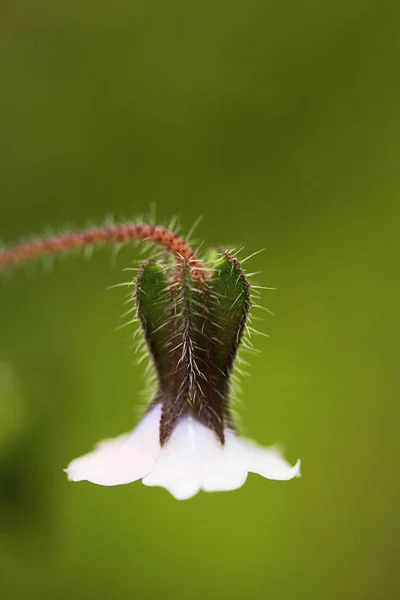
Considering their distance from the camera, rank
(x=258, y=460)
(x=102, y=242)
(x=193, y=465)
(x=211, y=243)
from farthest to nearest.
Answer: (x=211, y=243)
(x=102, y=242)
(x=258, y=460)
(x=193, y=465)

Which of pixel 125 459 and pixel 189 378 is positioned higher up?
pixel 189 378

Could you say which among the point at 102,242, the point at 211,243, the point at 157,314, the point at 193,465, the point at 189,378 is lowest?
the point at 193,465

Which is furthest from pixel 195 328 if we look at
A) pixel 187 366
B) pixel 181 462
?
pixel 181 462

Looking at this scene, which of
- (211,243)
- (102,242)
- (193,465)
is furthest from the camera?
(211,243)

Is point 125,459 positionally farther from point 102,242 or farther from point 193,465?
point 102,242

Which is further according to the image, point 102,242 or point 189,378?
point 102,242

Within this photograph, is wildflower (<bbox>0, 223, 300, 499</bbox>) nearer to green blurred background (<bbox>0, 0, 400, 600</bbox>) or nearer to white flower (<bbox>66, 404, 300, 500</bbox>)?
white flower (<bbox>66, 404, 300, 500</bbox>)

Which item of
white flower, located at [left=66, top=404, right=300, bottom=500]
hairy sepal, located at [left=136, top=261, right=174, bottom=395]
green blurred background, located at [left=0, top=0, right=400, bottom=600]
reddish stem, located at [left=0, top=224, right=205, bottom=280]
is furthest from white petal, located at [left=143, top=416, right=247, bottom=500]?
green blurred background, located at [left=0, top=0, right=400, bottom=600]

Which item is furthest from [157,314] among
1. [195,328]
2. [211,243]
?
[211,243]
